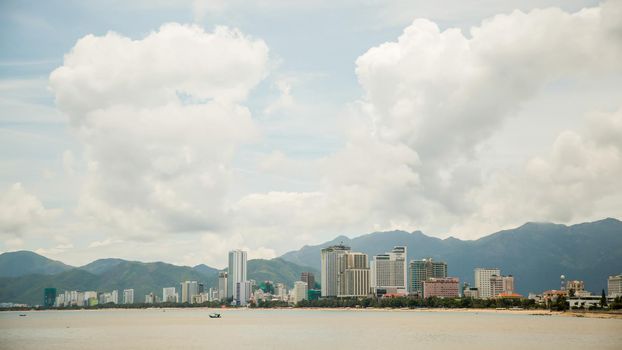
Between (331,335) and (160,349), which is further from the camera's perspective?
(331,335)

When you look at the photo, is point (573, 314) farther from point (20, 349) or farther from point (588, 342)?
point (20, 349)

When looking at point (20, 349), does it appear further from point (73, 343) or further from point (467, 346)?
point (467, 346)

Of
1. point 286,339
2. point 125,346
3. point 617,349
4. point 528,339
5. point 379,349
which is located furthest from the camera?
point 286,339

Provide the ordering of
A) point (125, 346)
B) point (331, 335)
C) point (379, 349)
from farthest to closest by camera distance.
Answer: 1. point (331, 335)
2. point (125, 346)
3. point (379, 349)

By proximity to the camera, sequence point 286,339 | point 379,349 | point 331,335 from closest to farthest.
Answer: point 379,349
point 286,339
point 331,335

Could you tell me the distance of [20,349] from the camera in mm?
86188

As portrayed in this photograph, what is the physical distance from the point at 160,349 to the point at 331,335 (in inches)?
1264

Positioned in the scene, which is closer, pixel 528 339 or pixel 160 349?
pixel 160 349

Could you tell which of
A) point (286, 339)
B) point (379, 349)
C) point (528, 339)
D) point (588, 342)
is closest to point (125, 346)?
point (286, 339)

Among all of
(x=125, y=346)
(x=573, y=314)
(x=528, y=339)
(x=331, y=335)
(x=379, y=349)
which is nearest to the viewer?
(x=379, y=349)

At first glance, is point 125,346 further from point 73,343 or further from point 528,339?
point 528,339

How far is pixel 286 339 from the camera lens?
100188 millimetres

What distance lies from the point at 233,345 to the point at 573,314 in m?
119

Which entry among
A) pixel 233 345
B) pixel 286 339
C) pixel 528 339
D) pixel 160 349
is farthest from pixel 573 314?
pixel 160 349
